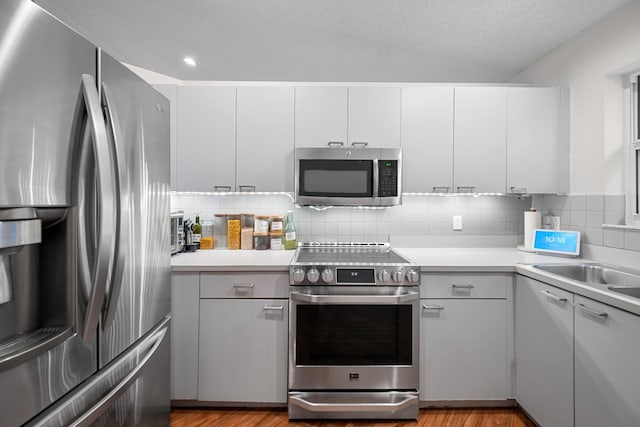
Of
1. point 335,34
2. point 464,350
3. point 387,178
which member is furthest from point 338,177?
point 464,350

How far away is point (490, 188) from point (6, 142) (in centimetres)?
253

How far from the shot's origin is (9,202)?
2.22ft

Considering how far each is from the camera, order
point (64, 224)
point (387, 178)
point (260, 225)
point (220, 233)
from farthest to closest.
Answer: point (220, 233), point (260, 225), point (387, 178), point (64, 224)

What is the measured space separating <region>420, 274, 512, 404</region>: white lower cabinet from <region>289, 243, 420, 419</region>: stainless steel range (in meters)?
0.10

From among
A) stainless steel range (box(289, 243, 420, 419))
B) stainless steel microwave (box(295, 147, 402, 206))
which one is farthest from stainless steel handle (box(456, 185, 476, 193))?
stainless steel range (box(289, 243, 420, 419))

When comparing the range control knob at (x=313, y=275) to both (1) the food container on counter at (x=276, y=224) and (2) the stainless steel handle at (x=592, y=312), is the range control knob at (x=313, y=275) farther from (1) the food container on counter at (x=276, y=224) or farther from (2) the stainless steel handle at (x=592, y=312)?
(2) the stainless steel handle at (x=592, y=312)

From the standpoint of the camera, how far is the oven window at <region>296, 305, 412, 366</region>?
1.90 m

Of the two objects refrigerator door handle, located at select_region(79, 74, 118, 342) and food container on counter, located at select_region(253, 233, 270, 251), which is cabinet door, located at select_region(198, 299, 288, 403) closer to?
food container on counter, located at select_region(253, 233, 270, 251)

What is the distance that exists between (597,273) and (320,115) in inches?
78.6

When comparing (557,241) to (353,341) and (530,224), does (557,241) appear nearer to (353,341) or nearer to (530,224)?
(530,224)

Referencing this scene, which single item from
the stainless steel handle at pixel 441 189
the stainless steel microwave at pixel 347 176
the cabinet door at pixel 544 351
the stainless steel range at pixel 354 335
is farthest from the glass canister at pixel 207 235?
the cabinet door at pixel 544 351

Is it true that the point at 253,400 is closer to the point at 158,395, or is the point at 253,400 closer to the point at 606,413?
the point at 158,395

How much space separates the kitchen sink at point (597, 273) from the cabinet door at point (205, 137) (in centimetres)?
213

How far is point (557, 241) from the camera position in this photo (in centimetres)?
227
